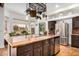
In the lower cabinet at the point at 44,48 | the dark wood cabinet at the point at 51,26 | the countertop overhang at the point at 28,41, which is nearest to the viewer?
the countertop overhang at the point at 28,41

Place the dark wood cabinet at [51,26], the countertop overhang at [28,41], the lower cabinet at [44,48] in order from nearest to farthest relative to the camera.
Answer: the countertop overhang at [28,41]
the lower cabinet at [44,48]
the dark wood cabinet at [51,26]

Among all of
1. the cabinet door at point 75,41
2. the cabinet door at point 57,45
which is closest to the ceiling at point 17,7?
the cabinet door at point 57,45

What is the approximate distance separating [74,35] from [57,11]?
535mm

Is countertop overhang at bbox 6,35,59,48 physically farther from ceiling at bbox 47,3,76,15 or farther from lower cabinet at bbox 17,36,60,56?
ceiling at bbox 47,3,76,15

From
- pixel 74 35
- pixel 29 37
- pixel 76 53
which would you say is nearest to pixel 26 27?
pixel 29 37

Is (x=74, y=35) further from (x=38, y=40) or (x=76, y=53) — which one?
(x=38, y=40)

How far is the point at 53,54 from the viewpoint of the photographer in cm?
206

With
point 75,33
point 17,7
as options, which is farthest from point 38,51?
point 17,7

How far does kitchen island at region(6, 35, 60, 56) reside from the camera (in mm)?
1748

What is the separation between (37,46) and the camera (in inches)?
77.2

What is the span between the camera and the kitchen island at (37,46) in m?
1.75

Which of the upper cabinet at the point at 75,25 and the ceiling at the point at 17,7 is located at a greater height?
the ceiling at the point at 17,7

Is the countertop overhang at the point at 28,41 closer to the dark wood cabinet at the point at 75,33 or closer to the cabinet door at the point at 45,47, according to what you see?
the cabinet door at the point at 45,47

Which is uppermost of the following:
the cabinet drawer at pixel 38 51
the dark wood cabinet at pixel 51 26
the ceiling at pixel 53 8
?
the ceiling at pixel 53 8
